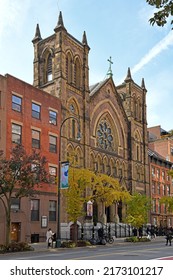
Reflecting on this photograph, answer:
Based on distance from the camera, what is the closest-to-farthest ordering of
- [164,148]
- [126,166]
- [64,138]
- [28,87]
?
[28,87] < [64,138] < [126,166] < [164,148]

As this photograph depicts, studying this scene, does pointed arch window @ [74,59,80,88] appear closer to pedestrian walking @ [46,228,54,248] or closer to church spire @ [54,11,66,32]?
church spire @ [54,11,66,32]

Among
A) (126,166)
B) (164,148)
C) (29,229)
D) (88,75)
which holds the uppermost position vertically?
(88,75)

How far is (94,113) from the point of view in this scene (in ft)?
169

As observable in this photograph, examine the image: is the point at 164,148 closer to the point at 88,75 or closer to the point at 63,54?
the point at 88,75

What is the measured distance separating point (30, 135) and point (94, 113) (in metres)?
13.9

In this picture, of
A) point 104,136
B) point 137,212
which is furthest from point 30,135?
point 104,136

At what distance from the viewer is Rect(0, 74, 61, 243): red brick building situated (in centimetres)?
3675

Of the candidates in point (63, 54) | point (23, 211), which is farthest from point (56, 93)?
point (23, 211)

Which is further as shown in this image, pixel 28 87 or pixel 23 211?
pixel 28 87

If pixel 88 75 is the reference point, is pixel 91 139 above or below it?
below

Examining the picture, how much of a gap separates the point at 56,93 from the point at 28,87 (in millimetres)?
5571

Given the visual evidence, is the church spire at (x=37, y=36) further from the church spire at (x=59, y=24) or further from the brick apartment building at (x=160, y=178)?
the brick apartment building at (x=160, y=178)

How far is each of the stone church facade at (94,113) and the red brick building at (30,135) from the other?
65.9 inches

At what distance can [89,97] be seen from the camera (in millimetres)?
50750
